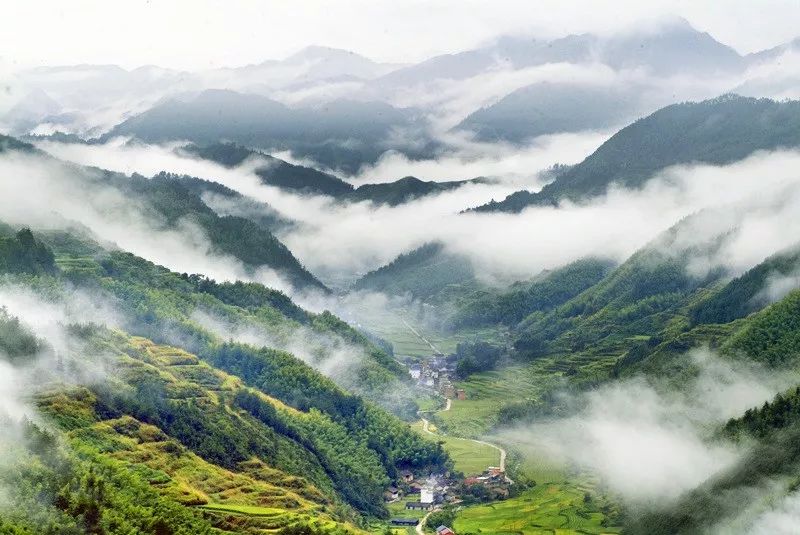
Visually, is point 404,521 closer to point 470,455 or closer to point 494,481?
point 494,481

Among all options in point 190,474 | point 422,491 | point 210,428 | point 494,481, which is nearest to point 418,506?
point 422,491

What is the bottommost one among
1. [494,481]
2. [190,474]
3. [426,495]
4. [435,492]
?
[435,492]

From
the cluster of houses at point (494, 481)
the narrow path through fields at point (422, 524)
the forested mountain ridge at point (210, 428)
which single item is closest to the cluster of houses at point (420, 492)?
the narrow path through fields at point (422, 524)

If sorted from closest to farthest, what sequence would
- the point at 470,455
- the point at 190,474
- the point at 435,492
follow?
the point at 190,474, the point at 435,492, the point at 470,455

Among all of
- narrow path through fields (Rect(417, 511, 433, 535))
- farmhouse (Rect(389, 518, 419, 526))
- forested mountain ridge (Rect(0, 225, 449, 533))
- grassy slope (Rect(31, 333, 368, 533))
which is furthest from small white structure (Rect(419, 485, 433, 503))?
grassy slope (Rect(31, 333, 368, 533))

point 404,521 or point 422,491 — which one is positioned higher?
point 404,521

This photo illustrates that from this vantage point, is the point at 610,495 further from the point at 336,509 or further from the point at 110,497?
the point at 110,497

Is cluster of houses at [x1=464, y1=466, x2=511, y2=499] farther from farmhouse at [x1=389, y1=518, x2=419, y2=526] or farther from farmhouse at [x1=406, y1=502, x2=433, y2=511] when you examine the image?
farmhouse at [x1=389, y1=518, x2=419, y2=526]

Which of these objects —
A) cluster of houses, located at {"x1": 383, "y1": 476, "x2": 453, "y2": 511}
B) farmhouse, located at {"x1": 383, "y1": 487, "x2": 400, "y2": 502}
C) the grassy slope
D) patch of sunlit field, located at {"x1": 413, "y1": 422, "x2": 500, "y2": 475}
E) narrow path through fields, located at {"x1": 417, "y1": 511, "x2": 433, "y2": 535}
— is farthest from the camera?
patch of sunlit field, located at {"x1": 413, "y1": 422, "x2": 500, "y2": 475}

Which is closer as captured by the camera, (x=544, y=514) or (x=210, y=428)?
(x=210, y=428)
